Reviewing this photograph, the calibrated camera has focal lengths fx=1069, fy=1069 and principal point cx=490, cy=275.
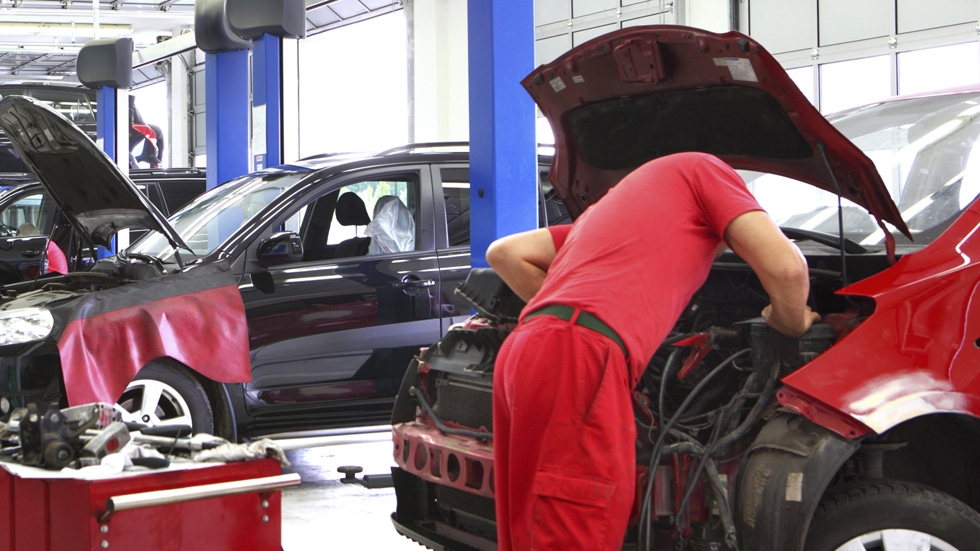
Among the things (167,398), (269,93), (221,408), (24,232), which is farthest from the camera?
(24,232)

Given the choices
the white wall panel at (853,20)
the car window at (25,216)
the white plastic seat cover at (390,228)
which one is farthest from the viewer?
the white wall panel at (853,20)

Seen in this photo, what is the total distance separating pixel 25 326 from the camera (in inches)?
179

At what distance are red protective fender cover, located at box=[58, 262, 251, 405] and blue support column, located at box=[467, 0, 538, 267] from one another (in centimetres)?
Answer: 126

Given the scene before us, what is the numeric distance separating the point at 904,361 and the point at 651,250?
69cm

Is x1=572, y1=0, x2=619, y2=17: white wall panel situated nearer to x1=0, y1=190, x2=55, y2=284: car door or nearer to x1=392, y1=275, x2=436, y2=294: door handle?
x1=0, y1=190, x2=55, y2=284: car door

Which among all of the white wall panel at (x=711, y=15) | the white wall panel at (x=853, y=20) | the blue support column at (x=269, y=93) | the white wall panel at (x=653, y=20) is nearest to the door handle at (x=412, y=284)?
the blue support column at (x=269, y=93)

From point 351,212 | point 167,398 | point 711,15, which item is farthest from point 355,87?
point 167,398

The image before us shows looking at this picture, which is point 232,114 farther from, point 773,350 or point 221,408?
point 773,350

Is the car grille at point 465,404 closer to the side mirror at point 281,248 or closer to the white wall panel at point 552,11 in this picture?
the side mirror at point 281,248

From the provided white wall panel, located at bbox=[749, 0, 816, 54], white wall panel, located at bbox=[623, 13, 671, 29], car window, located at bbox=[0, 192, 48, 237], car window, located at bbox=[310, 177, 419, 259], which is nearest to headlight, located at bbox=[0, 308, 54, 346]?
car window, located at bbox=[310, 177, 419, 259]

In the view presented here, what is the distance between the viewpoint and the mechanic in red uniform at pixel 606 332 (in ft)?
7.89

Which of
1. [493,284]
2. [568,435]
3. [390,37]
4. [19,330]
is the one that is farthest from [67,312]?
[390,37]

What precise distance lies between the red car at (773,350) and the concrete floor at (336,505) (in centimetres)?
131

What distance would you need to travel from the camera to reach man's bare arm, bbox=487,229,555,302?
3.08m
